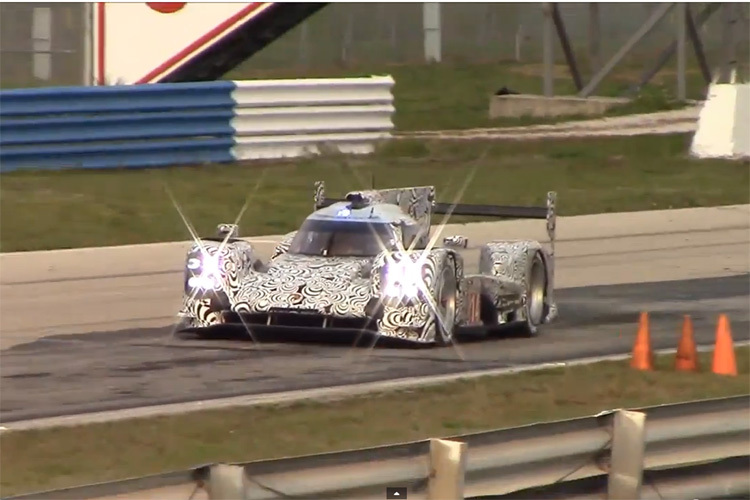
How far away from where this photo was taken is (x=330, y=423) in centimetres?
978

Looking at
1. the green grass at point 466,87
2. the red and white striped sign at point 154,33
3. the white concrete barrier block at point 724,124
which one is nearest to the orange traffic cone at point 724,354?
the white concrete barrier block at point 724,124

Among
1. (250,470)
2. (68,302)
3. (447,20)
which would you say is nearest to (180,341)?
(68,302)

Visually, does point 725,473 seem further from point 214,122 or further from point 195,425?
point 214,122

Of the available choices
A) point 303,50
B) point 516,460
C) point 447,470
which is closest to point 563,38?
point 303,50

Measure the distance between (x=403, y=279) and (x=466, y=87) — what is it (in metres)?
29.2

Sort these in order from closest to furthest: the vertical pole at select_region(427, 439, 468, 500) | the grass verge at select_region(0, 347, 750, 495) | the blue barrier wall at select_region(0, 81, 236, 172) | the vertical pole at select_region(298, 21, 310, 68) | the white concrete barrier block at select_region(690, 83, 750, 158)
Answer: the vertical pole at select_region(427, 439, 468, 500) < the grass verge at select_region(0, 347, 750, 495) < the blue barrier wall at select_region(0, 81, 236, 172) < the white concrete barrier block at select_region(690, 83, 750, 158) < the vertical pole at select_region(298, 21, 310, 68)

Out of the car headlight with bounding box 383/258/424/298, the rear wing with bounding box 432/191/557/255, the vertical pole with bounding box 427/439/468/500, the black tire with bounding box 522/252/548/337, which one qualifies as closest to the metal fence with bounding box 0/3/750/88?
the black tire with bounding box 522/252/548/337

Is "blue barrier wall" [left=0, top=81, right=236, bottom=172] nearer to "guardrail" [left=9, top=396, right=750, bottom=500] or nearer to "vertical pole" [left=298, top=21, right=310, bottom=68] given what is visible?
"guardrail" [left=9, top=396, right=750, bottom=500]

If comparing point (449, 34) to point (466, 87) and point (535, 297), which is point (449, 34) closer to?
point (466, 87)

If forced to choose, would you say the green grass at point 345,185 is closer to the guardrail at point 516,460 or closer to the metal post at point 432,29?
the guardrail at point 516,460

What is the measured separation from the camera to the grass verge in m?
8.68

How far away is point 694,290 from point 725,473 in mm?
8986

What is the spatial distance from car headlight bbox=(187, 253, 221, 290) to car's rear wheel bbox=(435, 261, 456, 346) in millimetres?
1624

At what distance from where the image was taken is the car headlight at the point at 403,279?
12.2 metres
